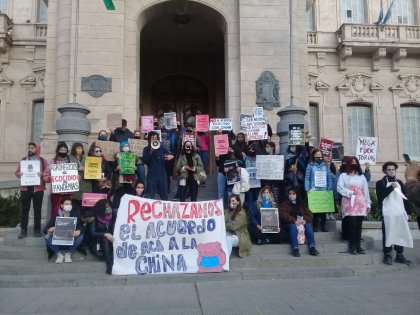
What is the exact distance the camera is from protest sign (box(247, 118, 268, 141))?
1125cm

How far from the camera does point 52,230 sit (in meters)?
8.27

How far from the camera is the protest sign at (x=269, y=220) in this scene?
8992 mm

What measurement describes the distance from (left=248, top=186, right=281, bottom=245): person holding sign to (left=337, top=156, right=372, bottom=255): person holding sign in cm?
144

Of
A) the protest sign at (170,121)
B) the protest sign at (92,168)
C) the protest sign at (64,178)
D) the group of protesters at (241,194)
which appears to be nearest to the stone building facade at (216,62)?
the protest sign at (170,121)

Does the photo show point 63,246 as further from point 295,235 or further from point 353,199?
point 353,199

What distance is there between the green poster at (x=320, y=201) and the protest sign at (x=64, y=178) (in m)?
4.93

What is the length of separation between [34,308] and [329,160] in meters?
7.20

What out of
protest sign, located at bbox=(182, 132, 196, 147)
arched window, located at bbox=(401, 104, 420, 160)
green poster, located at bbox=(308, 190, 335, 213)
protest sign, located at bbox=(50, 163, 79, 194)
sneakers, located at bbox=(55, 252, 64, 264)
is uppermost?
arched window, located at bbox=(401, 104, 420, 160)

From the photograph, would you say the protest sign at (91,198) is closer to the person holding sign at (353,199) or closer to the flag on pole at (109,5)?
the person holding sign at (353,199)

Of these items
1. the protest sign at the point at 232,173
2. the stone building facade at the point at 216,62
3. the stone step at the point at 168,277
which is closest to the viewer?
the stone step at the point at 168,277

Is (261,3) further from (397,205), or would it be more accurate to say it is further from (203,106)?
(397,205)

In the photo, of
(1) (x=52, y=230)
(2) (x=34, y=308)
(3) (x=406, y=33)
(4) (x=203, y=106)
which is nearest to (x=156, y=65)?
(4) (x=203, y=106)

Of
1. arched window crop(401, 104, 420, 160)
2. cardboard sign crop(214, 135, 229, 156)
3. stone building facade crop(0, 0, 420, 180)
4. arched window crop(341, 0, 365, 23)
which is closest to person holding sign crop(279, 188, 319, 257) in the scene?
cardboard sign crop(214, 135, 229, 156)

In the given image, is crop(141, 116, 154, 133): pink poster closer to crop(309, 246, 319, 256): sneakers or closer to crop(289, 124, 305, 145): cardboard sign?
crop(289, 124, 305, 145): cardboard sign
